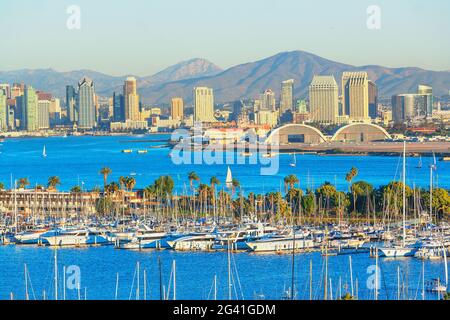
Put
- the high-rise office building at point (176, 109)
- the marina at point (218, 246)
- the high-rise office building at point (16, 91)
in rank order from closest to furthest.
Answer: the marina at point (218, 246) → the high-rise office building at point (176, 109) → the high-rise office building at point (16, 91)

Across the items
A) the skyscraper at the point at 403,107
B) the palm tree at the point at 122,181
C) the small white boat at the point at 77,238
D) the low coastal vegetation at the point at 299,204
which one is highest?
the skyscraper at the point at 403,107

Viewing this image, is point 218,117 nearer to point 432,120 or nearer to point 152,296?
point 432,120

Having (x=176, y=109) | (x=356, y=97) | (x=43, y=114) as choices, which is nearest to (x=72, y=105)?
(x=43, y=114)

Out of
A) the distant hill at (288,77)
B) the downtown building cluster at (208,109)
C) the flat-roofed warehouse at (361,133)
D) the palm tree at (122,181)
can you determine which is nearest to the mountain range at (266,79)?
the distant hill at (288,77)

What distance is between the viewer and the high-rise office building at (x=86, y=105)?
299ft

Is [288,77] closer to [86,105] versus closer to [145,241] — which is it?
[86,105]

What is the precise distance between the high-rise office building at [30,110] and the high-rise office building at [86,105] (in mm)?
3887

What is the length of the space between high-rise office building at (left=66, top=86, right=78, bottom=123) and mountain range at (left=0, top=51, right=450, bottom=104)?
79.7 ft

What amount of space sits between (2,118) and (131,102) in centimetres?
1092

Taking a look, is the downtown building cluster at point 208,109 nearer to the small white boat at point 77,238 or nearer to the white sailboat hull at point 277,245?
the small white boat at point 77,238

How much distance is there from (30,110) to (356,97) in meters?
27.2
